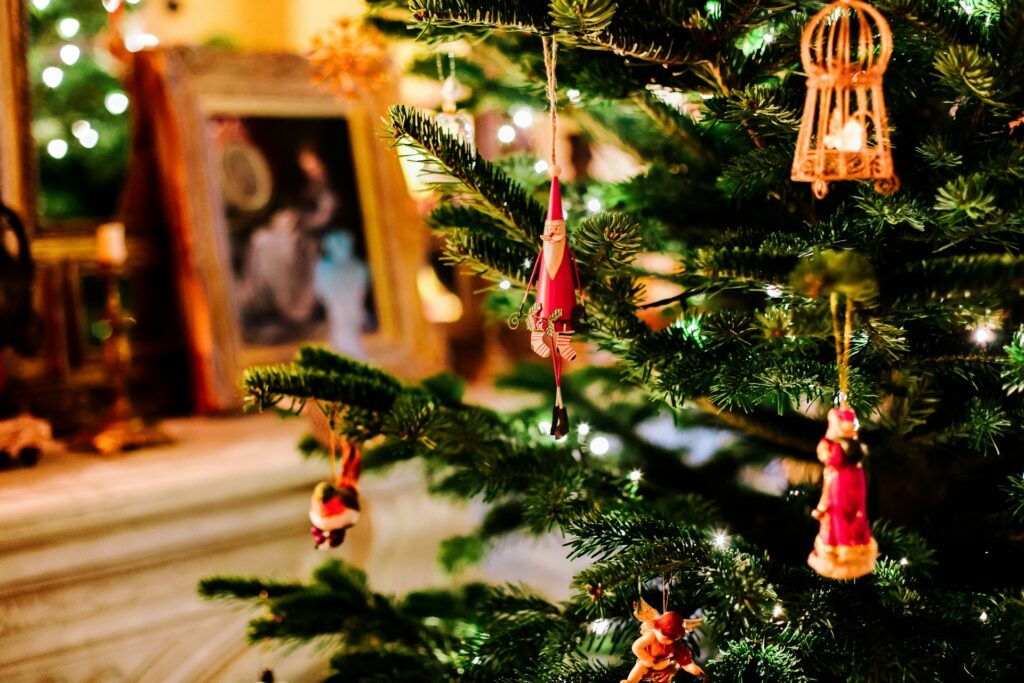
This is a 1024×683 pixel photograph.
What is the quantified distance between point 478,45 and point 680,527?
21.2 inches

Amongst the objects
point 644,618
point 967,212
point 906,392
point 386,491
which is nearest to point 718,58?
point 967,212

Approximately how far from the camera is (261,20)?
2.35m

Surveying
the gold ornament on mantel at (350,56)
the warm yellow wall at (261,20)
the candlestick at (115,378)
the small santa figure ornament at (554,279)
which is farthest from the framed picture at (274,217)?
the warm yellow wall at (261,20)

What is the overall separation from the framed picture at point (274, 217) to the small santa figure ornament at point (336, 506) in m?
0.51

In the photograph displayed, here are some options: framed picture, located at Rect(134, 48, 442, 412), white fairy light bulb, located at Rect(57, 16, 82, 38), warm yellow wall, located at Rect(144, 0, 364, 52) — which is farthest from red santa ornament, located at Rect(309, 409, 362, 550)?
warm yellow wall, located at Rect(144, 0, 364, 52)

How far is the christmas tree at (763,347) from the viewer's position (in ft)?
1.88

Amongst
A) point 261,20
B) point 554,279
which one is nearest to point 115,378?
point 554,279

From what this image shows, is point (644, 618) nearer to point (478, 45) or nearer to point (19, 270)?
point (478, 45)

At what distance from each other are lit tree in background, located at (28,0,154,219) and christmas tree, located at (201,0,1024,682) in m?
0.79

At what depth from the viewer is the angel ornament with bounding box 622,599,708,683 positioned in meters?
0.68

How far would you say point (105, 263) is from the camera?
1.16 meters

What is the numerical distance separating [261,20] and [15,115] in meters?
1.35

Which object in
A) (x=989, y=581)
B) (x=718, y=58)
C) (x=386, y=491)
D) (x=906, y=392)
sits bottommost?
(x=386, y=491)

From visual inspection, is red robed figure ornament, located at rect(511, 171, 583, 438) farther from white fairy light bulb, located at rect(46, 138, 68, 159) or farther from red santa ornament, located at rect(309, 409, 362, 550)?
white fairy light bulb, located at rect(46, 138, 68, 159)
